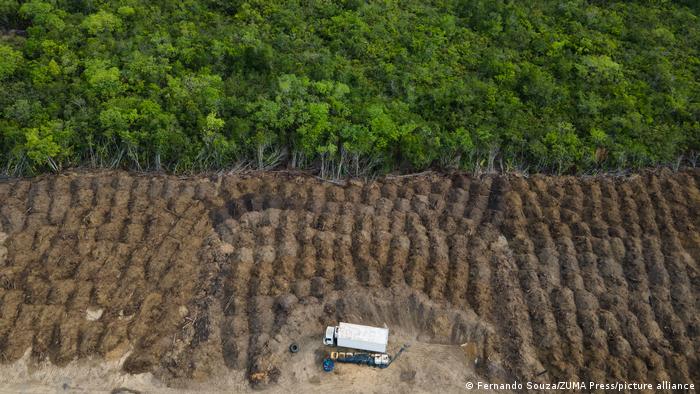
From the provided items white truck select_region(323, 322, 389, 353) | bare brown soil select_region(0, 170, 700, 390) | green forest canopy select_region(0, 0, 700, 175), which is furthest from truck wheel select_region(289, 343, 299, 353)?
green forest canopy select_region(0, 0, 700, 175)

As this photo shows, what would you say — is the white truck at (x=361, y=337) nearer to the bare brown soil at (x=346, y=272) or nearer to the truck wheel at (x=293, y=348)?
the bare brown soil at (x=346, y=272)

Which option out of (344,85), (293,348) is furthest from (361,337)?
(344,85)

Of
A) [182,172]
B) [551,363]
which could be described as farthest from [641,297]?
[182,172]

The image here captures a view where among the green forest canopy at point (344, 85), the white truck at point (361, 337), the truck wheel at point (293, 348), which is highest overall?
the green forest canopy at point (344, 85)

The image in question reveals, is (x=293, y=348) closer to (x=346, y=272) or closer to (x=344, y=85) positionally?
(x=346, y=272)

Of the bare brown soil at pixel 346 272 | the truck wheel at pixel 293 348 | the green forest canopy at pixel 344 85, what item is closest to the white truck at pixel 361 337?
the bare brown soil at pixel 346 272

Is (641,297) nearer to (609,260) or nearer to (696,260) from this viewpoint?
(609,260)
